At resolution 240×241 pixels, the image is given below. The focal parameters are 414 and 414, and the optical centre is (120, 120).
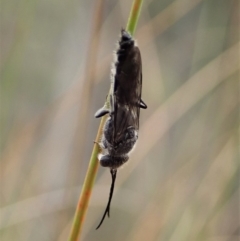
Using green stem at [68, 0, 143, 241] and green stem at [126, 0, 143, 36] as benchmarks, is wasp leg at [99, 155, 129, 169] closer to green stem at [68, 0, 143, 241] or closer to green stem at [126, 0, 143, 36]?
green stem at [68, 0, 143, 241]

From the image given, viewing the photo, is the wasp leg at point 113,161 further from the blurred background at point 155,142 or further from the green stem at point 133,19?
the green stem at point 133,19

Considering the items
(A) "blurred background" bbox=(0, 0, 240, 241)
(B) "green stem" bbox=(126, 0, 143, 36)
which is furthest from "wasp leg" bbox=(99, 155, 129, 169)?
(B) "green stem" bbox=(126, 0, 143, 36)

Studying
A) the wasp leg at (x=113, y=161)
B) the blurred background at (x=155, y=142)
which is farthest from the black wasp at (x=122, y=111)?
the blurred background at (x=155, y=142)

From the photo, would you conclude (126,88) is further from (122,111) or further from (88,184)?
(88,184)

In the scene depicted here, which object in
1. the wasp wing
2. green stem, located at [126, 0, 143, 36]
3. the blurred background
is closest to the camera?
green stem, located at [126, 0, 143, 36]

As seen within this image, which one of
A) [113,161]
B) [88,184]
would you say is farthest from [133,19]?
[113,161]

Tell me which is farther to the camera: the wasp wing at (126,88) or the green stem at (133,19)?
the wasp wing at (126,88)

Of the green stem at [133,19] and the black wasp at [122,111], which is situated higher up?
the green stem at [133,19]

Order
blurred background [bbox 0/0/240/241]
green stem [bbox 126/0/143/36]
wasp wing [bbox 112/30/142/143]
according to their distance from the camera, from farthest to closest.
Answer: blurred background [bbox 0/0/240/241], wasp wing [bbox 112/30/142/143], green stem [bbox 126/0/143/36]
